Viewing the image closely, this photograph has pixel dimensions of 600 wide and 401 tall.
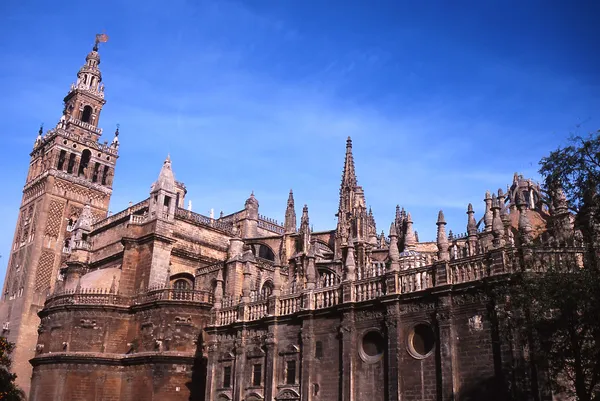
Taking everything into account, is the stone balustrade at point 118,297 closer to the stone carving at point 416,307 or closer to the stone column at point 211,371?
the stone column at point 211,371

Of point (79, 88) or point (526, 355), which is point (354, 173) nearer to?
point (526, 355)

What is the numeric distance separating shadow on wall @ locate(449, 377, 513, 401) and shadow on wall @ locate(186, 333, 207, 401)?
18267 millimetres

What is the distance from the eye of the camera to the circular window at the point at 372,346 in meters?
22.7

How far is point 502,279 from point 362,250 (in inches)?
666

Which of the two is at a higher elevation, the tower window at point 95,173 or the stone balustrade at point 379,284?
the tower window at point 95,173

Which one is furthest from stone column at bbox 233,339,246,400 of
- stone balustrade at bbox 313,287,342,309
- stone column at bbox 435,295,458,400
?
stone column at bbox 435,295,458,400

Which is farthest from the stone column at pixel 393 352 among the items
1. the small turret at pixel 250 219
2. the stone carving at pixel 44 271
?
the stone carving at pixel 44 271

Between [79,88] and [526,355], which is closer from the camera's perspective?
[526,355]

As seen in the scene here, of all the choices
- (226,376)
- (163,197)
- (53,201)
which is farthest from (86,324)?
(53,201)

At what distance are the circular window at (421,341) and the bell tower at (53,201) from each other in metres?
39.1

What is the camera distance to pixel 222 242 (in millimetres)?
45219

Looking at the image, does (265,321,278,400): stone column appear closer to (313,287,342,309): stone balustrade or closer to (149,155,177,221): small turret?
(313,287,342,309): stone balustrade

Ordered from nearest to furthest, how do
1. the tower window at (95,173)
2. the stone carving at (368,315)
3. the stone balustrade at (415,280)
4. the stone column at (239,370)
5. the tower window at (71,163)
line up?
the stone balustrade at (415,280)
the stone carving at (368,315)
the stone column at (239,370)
the tower window at (71,163)
the tower window at (95,173)

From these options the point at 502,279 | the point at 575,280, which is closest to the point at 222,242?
the point at 502,279
